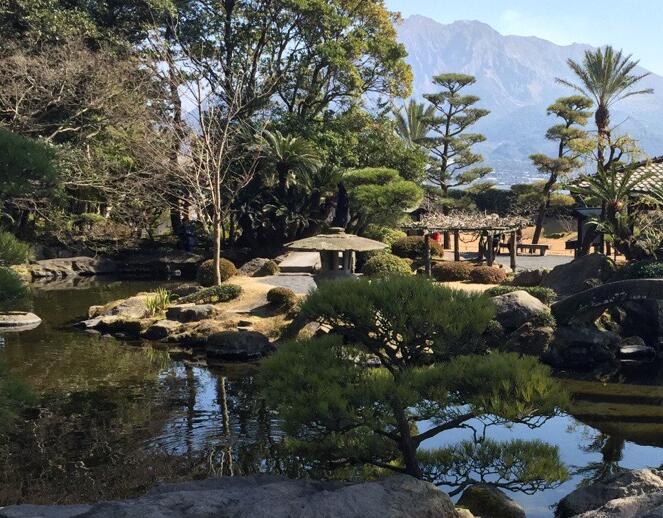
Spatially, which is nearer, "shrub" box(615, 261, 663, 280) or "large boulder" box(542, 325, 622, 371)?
"large boulder" box(542, 325, 622, 371)

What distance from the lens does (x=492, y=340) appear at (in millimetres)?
18422

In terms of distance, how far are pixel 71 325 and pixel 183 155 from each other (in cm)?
881

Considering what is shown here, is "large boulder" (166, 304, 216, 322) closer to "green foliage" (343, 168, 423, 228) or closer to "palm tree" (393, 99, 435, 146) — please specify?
"green foliage" (343, 168, 423, 228)

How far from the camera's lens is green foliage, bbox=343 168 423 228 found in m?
28.8

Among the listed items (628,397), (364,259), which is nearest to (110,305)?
(364,259)

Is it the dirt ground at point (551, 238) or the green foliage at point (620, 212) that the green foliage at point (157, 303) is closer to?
the green foliage at point (620, 212)

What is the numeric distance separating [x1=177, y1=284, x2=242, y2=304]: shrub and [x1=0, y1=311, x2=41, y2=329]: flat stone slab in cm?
465

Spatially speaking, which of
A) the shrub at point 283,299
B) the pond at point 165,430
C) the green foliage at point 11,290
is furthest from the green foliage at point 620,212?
the green foliage at point 11,290

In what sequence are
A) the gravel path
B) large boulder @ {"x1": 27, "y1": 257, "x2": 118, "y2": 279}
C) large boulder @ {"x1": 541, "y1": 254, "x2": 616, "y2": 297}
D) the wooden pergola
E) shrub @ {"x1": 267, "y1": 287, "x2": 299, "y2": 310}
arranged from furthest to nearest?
large boulder @ {"x1": 27, "y1": 257, "x2": 118, "y2": 279}, the wooden pergola, the gravel path, large boulder @ {"x1": 541, "y1": 254, "x2": 616, "y2": 297}, shrub @ {"x1": 267, "y1": 287, "x2": 299, "y2": 310}

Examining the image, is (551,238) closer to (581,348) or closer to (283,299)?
(581,348)

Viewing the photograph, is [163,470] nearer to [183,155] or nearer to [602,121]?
[183,155]

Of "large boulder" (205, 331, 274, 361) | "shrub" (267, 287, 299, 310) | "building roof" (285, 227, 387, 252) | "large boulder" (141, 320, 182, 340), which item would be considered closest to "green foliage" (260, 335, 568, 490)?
"large boulder" (205, 331, 274, 361)

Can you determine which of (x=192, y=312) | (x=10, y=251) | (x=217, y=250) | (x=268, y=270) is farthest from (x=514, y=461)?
(x=268, y=270)

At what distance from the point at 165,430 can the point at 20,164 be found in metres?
6.45
